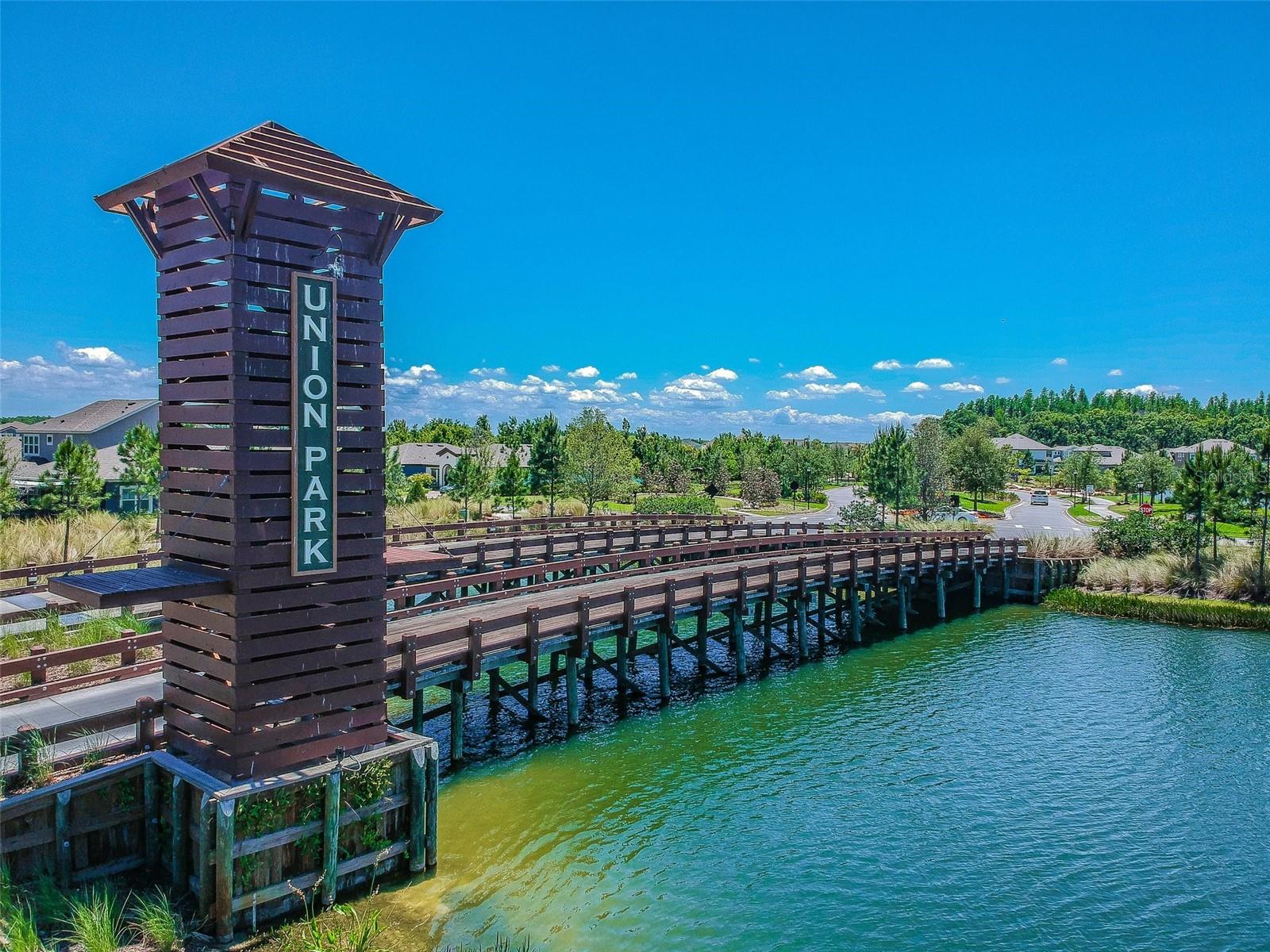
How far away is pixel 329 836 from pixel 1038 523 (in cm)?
6038

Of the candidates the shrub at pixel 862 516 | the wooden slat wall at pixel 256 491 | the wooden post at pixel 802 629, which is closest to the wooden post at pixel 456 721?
the wooden slat wall at pixel 256 491

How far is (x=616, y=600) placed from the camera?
19625 mm

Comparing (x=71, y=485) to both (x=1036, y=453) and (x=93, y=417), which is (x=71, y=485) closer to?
(x=93, y=417)

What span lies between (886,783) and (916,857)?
2.95m

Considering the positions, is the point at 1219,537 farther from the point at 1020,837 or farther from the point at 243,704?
the point at 243,704

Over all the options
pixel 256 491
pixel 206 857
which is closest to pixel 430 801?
pixel 206 857

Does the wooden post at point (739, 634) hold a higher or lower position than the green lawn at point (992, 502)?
lower

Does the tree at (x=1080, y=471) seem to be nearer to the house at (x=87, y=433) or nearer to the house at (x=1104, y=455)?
the house at (x=1104, y=455)

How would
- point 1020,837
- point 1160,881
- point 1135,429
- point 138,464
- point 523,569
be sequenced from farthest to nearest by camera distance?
1. point 1135,429
2. point 138,464
3. point 523,569
4. point 1020,837
5. point 1160,881

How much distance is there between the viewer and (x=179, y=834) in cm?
985

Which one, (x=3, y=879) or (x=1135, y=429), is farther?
(x=1135, y=429)

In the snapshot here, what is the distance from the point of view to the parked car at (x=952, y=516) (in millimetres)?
54438

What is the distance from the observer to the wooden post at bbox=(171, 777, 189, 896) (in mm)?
9820

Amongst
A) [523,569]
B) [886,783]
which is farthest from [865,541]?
[886,783]
